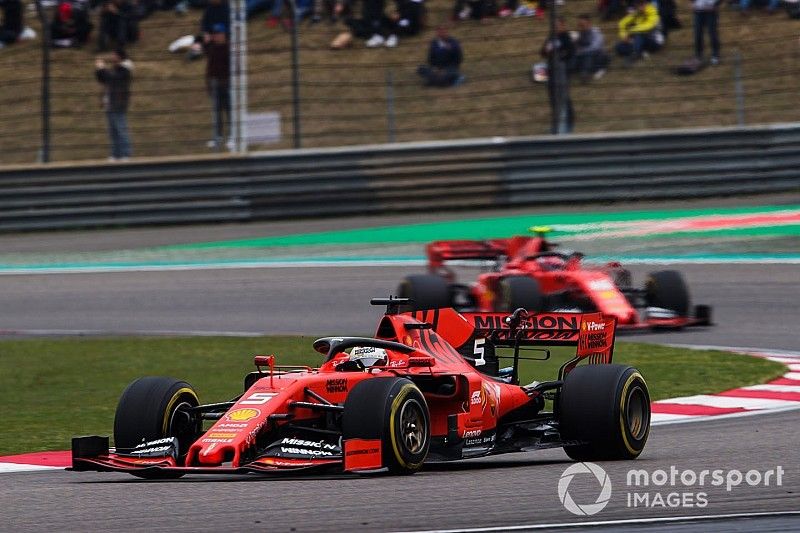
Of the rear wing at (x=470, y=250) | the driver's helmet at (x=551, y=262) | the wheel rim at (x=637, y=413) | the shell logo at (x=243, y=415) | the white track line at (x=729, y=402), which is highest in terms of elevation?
the rear wing at (x=470, y=250)

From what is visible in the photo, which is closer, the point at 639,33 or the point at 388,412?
the point at 388,412

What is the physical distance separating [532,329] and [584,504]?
256 centimetres

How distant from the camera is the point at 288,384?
295 inches

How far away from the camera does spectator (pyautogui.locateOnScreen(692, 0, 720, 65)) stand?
21.7 meters

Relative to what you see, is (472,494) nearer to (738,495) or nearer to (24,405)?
(738,495)

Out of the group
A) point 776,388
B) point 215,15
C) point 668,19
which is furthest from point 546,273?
point 215,15

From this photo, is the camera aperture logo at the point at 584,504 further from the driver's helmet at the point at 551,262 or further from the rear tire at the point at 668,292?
the driver's helmet at the point at 551,262

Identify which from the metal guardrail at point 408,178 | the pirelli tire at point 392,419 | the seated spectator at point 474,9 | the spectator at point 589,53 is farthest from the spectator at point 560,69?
the pirelli tire at point 392,419

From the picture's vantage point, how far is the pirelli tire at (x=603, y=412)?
7.82 m

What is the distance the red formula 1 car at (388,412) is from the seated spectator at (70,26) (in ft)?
51.9

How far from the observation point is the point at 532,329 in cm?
890

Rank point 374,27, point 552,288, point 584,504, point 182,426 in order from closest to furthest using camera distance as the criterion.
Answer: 1. point 584,504
2. point 182,426
3. point 552,288
4. point 374,27

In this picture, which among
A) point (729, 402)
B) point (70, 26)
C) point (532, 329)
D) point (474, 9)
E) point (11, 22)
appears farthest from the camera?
point (11, 22)

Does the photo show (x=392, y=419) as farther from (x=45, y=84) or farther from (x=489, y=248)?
(x=45, y=84)
